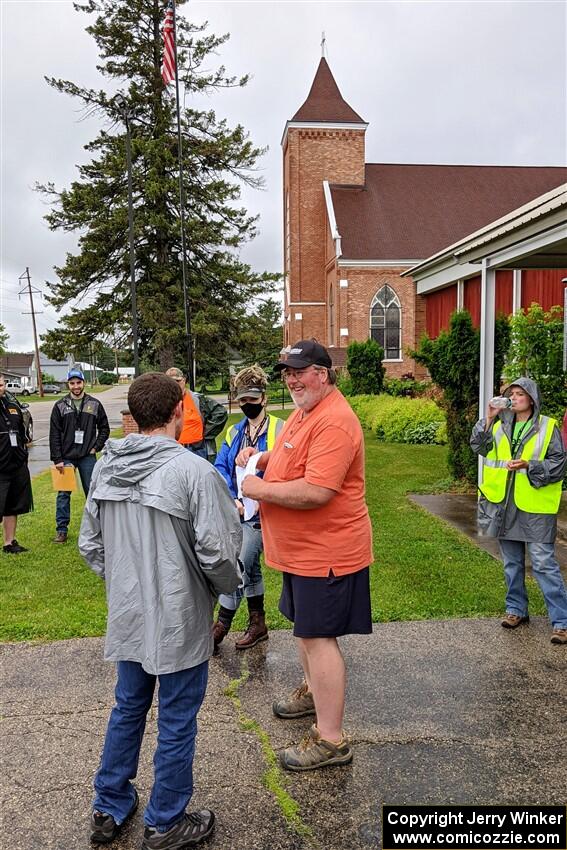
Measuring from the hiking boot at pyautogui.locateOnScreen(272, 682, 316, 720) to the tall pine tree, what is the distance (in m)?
24.8

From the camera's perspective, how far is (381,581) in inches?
232

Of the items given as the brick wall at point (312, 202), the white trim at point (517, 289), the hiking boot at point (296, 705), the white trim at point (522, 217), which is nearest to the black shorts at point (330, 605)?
the hiking boot at point (296, 705)

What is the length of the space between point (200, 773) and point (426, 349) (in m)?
8.10

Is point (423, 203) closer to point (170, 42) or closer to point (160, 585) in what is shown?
point (170, 42)

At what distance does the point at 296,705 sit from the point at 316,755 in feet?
1.66

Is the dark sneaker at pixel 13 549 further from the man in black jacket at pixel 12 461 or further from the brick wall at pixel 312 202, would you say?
the brick wall at pixel 312 202

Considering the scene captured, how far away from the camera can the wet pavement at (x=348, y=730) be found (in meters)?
2.80

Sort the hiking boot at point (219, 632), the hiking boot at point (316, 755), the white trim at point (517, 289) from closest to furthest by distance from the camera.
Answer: the hiking boot at point (316, 755), the hiking boot at point (219, 632), the white trim at point (517, 289)

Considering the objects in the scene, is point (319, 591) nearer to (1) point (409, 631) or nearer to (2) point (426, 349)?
(1) point (409, 631)

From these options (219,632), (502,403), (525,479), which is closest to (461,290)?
(502,403)

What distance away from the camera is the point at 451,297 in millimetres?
19828

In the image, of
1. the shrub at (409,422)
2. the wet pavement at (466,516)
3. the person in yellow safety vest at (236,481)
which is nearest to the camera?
the person in yellow safety vest at (236,481)

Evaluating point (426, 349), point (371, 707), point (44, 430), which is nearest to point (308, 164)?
point (44, 430)

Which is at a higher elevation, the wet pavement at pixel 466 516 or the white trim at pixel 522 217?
the white trim at pixel 522 217
